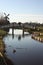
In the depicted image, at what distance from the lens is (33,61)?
1125 inches

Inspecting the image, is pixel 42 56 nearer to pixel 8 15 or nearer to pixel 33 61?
pixel 33 61

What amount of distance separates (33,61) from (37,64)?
1.53 metres

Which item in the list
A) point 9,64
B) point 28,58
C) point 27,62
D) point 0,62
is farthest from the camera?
point 28,58

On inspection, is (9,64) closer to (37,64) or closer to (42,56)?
(37,64)

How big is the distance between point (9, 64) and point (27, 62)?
3.23 meters

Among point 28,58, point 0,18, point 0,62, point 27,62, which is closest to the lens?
point 0,62

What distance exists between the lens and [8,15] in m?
120

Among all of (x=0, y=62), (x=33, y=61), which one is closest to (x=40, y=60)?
(x=33, y=61)

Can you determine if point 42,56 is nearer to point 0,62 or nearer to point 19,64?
point 19,64

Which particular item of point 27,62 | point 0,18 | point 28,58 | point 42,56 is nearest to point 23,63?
point 27,62

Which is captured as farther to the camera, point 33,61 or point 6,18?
point 6,18

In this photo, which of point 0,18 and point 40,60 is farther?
point 0,18

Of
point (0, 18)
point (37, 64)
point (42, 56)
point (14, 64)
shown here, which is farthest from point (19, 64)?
point (0, 18)

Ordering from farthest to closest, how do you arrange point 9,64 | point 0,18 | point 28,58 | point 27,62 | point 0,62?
1. point 0,18
2. point 28,58
3. point 27,62
4. point 9,64
5. point 0,62
